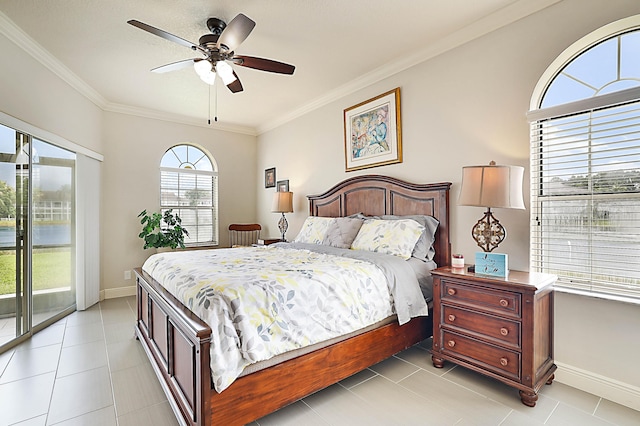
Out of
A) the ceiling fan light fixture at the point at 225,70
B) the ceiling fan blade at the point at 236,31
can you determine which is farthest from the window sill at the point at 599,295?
the ceiling fan light fixture at the point at 225,70

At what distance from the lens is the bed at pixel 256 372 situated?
1535 mm

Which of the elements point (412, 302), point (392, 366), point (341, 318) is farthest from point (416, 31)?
point (392, 366)

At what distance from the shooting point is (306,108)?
4602 mm

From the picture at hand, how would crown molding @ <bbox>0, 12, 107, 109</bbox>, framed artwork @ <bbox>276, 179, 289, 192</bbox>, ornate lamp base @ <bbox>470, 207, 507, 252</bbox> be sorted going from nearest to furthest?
1. ornate lamp base @ <bbox>470, 207, 507, 252</bbox>
2. crown molding @ <bbox>0, 12, 107, 109</bbox>
3. framed artwork @ <bbox>276, 179, 289, 192</bbox>

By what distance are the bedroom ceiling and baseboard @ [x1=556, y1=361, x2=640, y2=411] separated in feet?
8.60

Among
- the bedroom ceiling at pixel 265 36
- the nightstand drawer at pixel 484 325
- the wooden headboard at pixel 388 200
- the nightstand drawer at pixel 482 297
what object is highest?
the bedroom ceiling at pixel 265 36


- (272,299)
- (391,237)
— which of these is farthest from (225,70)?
(391,237)

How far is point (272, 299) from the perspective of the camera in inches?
68.0

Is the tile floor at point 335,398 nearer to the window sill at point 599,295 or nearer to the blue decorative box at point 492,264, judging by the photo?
the window sill at point 599,295

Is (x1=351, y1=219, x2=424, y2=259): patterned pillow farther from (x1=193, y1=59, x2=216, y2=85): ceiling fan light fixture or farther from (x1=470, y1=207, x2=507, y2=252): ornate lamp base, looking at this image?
(x1=193, y1=59, x2=216, y2=85): ceiling fan light fixture

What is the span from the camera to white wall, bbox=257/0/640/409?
2029 millimetres

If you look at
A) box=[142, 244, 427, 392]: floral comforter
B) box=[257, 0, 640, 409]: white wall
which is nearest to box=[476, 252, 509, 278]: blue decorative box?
box=[257, 0, 640, 409]: white wall

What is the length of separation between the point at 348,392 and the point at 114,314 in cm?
313

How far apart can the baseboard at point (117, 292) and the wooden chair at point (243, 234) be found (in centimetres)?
161
